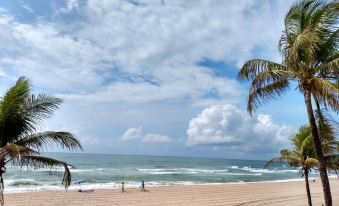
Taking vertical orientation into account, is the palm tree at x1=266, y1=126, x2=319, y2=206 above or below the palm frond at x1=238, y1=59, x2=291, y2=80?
below

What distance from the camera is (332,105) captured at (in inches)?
270

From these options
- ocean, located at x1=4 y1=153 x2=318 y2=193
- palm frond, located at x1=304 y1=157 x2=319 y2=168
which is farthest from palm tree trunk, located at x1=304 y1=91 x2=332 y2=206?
ocean, located at x1=4 y1=153 x2=318 y2=193

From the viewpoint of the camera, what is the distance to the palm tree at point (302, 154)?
43.5 ft

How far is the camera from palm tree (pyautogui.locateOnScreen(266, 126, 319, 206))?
13.3 m


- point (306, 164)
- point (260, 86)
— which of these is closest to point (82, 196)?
point (306, 164)

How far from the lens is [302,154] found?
44.4 ft

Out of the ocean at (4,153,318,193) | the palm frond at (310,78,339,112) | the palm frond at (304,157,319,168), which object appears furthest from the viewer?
the ocean at (4,153,318,193)

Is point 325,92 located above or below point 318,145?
above

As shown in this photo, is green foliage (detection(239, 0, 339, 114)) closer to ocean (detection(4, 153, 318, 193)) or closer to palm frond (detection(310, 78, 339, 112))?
palm frond (detection(310, 78, 339, 112))

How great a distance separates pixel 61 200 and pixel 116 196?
4314 mm

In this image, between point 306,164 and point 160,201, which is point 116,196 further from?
point 306,164

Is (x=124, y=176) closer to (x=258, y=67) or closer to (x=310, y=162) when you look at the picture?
(x=310, y=162)

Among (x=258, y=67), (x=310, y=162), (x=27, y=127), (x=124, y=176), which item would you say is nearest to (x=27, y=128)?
(x=27, y=127)

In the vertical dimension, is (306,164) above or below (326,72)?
below
